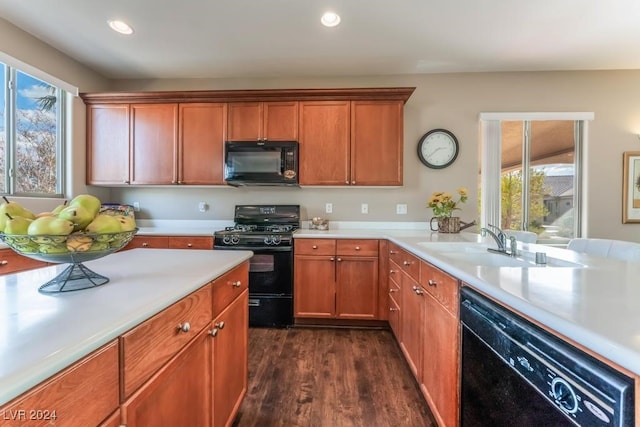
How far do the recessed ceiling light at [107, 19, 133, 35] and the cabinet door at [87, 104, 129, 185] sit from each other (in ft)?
2.68

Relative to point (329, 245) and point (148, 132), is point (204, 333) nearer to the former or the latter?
point (329, 245)

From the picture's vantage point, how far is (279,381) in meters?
1.89

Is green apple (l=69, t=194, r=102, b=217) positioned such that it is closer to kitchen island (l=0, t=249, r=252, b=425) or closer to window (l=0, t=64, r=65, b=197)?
kitchen island (l=0, t=249, r=252, b=425)

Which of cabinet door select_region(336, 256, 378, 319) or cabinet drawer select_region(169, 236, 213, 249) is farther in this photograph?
cabinet drawer select_region(169, 236, 213, 249)

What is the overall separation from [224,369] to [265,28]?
2.51 meters

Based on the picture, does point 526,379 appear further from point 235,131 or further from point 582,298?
point 235,131

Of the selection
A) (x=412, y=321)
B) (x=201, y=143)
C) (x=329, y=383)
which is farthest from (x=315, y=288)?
(x=201, y=143)

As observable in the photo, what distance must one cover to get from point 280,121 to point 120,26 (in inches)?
59.3

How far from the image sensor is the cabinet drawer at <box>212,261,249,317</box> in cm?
114

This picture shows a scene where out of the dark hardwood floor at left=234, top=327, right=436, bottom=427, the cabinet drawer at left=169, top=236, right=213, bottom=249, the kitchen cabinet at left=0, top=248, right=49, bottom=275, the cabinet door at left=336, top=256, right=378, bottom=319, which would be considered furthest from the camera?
the cabinet drawer at left=169, top=236, right=213, bottom=249

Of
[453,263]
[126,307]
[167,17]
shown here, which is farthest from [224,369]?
[167,17]

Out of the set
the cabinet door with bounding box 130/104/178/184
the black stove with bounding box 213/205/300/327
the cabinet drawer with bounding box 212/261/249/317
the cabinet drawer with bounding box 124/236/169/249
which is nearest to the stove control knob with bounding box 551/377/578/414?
the cabinet drawer with bounding box 212/261/249/317

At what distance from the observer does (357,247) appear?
8.80ft

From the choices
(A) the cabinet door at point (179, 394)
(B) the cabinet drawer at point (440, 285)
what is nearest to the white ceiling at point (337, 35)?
(B) the cabinet drawer at point (440, 285)
